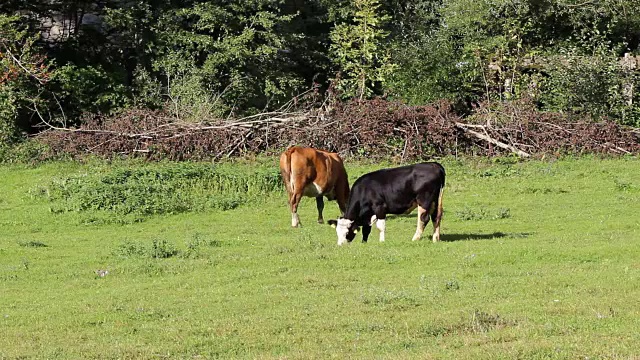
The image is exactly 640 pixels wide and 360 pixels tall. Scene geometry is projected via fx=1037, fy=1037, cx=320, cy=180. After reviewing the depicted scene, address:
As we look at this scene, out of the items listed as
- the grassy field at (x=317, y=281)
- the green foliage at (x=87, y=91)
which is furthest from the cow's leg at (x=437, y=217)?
the green foliage at (x=87, y=91)

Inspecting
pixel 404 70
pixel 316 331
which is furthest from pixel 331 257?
pixel 404 70

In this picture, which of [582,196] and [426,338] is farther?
[582,196]

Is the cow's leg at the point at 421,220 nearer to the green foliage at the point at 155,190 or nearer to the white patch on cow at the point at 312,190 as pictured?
the white patch on cow at the point at 312,190

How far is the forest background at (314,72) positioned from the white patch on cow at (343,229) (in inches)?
429

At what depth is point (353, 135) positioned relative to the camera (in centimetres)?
2636

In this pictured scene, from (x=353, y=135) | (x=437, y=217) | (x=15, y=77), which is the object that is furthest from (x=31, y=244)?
(x=353, y=135)

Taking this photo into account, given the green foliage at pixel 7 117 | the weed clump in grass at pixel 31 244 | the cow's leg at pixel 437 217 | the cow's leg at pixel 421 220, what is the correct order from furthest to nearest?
the green foliage at pixel 7 117 → the weed clump in grass at pixel 31 244 → the cow's leg at pixel 421 220 → the cow's leg at pixel 437 217

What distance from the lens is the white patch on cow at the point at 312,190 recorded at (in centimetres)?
1936

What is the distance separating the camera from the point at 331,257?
45.4 ft

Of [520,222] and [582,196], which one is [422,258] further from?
[582,196]

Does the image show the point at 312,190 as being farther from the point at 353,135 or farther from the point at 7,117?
the point at 7,117

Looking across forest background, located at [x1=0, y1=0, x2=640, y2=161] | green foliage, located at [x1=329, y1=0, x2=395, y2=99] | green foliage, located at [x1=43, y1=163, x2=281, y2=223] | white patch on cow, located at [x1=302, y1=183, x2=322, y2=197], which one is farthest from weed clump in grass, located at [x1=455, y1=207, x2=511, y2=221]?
green foliage, located at [x1=329, y1=0, x2=395, y2=99]

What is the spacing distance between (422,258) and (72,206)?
9258 mm

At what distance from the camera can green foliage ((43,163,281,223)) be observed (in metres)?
20.3
